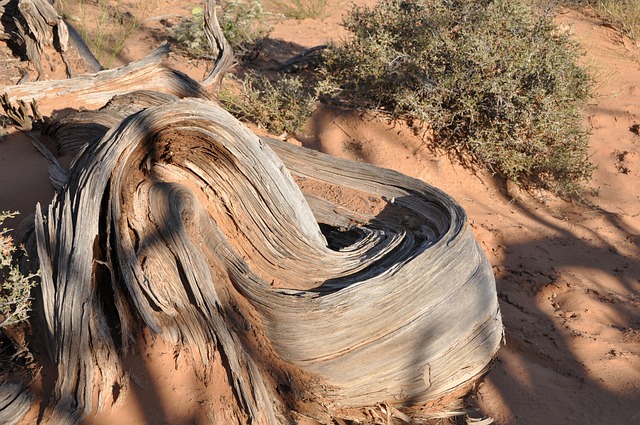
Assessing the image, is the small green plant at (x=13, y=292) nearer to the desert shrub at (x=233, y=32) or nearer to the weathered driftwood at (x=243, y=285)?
the weathered driftwood at (x=243, y=285)

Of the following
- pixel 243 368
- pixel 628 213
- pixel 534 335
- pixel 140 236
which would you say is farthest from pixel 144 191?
pixel 628 213

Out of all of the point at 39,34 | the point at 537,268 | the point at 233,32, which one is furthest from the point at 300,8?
the point at 537,268

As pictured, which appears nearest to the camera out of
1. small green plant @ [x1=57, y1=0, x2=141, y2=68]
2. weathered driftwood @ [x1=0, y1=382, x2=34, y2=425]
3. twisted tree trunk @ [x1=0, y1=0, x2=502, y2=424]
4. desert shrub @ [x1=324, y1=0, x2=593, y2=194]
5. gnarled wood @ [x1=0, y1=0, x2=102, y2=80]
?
weathered driftwood @ [x1=0, y1=382, x2=34, y2=425]

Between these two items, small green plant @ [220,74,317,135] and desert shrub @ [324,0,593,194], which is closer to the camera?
desert shrub @ [324,0,593,194]

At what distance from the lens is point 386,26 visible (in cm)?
637

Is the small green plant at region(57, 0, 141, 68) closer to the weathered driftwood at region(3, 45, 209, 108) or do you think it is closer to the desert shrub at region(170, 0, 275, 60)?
the desert shrub at region(170, 0, 275, 60)

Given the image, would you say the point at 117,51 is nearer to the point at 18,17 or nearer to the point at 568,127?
the point at 18,17

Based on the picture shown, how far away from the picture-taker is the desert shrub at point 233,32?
7309 millimetres

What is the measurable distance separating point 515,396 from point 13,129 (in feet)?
14.9

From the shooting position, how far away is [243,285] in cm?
302

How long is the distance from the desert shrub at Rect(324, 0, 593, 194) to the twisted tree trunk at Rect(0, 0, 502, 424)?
106 inches

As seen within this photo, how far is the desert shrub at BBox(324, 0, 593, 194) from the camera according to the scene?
5.61m

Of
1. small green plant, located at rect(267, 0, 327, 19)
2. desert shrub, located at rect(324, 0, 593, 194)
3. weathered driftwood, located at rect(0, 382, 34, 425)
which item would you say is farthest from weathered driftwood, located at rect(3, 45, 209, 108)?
small green plant, located at rect(267, 0, 327, 19)

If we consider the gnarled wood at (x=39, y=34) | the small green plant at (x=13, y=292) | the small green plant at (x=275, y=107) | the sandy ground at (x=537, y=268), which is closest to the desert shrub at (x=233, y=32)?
the sandy ground at (x=537, y=268)
